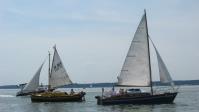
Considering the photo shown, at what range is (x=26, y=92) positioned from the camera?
384 ft

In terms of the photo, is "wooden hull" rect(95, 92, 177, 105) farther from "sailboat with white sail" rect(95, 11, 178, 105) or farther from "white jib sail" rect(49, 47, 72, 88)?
"white jib sail" rect(49, 47, 72, 88)

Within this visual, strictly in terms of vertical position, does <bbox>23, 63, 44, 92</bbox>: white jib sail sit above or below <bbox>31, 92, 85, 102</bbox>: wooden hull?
above

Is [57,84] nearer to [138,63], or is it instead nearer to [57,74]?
[57,74]

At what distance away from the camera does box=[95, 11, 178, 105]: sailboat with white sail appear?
68625mm

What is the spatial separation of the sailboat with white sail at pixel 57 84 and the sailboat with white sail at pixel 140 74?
13.6m

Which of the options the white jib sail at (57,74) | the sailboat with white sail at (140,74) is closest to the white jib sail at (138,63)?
the sailboat with white sail at (140,74)

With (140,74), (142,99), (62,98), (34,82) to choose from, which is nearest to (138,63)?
(140,74)

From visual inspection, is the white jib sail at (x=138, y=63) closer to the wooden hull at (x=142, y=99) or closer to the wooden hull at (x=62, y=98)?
the wooden hull at (x=142, y=99)

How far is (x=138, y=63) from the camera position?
229 ft

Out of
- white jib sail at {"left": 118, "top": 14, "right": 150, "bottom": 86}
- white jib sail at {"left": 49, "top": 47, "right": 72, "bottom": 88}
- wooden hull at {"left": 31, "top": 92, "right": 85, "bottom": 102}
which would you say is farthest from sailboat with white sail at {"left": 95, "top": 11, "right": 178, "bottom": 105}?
white jib sail at {"left": 49, "top": 47, "right": 72, "bottom": 88}

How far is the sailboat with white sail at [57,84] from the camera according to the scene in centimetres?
8319

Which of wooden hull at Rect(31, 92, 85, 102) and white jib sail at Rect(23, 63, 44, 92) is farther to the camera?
white jib sail at Rect(23, 63, 44, 92)

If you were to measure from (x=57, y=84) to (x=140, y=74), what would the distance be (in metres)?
19.9

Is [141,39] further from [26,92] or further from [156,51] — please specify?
[26,92]
